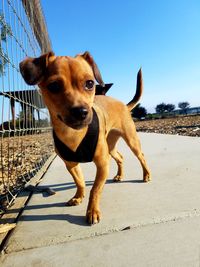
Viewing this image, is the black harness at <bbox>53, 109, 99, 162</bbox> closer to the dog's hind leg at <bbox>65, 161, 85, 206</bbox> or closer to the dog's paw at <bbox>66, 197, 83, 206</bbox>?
the dog's hind leg at <bbox>65, 161, 85, 206</bbox>

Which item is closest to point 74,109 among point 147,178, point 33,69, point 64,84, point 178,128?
point 64,84

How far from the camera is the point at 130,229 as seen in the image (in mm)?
1853

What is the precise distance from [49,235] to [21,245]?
18cm

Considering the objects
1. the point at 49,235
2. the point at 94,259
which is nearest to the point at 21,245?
the point at 49,235

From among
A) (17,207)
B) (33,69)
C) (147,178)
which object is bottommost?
(17,207)

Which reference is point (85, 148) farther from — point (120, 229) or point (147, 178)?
point (147, 178)

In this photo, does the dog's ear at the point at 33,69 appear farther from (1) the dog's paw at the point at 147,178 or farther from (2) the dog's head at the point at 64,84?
(1) the dog's paw at the point at 147,178

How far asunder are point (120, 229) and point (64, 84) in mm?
1013

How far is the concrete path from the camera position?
1557 mm

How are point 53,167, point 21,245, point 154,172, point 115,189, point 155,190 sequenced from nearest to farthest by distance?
point 21,245
point 155,190
point 115,189
point 154,172
point 53,167

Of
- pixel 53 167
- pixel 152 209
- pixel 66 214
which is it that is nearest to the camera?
pixel 152 209

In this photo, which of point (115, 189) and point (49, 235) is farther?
point (115, 189)

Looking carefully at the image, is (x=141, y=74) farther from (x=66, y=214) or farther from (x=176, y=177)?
(x=66, y=214)

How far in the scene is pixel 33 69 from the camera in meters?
2.18
